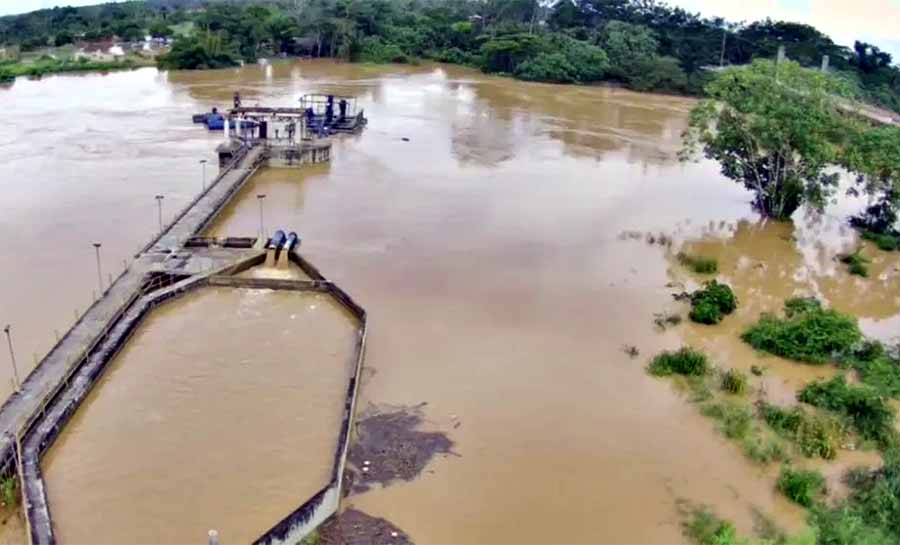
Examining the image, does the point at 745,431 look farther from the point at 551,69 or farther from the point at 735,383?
the point at 551,69

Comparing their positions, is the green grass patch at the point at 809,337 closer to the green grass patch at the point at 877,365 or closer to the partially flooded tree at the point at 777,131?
the green grass patch at the point at 877,365

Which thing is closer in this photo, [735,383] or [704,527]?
[704,527]

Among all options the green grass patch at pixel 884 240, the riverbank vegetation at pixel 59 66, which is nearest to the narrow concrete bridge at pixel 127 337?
the green grass patch at pixel 884 240

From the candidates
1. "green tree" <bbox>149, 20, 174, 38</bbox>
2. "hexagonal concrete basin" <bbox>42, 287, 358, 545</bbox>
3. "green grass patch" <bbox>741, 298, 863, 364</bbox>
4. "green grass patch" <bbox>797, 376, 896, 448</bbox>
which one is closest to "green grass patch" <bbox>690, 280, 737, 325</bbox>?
"green grass patch" <bbox>741, 298, 863, 364</bbox>

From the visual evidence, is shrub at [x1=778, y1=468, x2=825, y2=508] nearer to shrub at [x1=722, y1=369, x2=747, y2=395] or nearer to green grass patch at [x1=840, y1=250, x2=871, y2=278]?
shrub at [x1=722, y1=369, x2=747, y2=395]

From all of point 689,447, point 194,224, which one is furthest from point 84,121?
point 689,447

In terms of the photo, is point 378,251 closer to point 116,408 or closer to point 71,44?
point 116,408

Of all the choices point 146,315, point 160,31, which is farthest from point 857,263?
point 160,31
